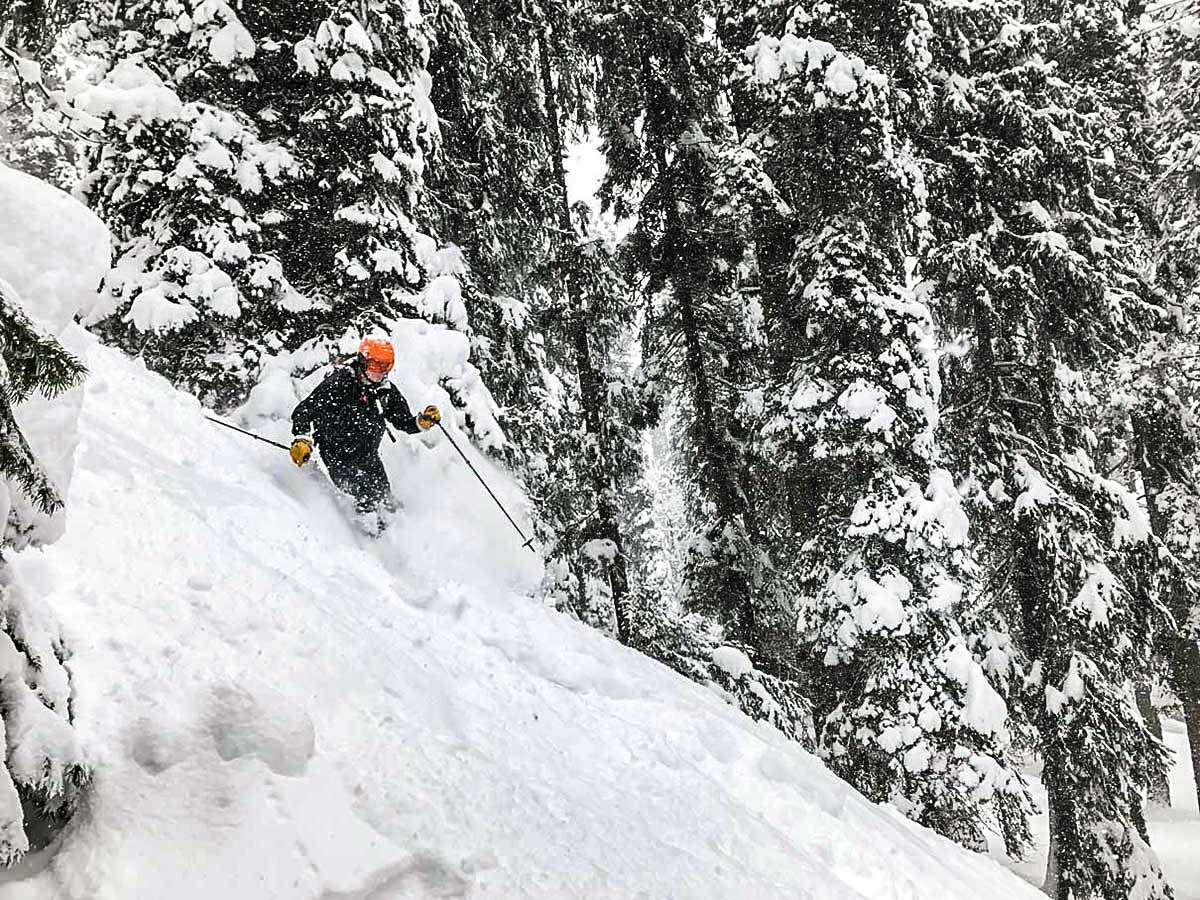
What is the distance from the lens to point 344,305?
1043cm

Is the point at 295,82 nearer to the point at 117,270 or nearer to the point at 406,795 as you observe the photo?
the point at 117,270

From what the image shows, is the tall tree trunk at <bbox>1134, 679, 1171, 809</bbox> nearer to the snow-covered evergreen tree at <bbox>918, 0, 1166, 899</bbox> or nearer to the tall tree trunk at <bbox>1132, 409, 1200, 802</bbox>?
the tall tree trunk at <bbox>1132, 409, 1200, 802</bbox>

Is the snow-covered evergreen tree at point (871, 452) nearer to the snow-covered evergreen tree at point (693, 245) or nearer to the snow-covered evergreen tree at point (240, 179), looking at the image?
the snow-covered evergreen tree at point (693, 245)

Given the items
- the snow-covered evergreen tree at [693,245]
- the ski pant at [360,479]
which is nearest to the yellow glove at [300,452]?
the ski pant at [360,479]

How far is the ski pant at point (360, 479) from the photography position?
844 cm

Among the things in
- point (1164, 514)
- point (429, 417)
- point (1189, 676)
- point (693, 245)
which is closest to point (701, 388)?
point (693, 245)

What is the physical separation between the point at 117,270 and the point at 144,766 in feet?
28.2

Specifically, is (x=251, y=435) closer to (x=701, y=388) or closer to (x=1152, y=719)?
(x=701, y=388)

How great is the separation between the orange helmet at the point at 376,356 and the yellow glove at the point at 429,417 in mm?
589

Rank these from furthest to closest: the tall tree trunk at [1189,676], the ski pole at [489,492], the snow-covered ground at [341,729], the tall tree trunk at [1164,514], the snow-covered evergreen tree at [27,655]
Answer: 1. the tall tree trunk at [1189,676]
2. the tall tree trunk at [1164,514]
3. the ski pole at [489,492]
4. the snow-covered ground at [341,729]
5. the snow-covered evergreen tree at [27,655]

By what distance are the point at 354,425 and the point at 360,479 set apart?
1.80ft

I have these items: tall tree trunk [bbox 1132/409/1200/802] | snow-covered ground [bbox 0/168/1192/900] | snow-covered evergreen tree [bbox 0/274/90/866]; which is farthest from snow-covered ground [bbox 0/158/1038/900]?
tall tree trunk [bbox 1132/409/1200/802]

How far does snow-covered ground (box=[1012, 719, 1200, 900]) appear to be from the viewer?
17.9 m

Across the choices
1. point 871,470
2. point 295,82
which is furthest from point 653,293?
point 295,82
